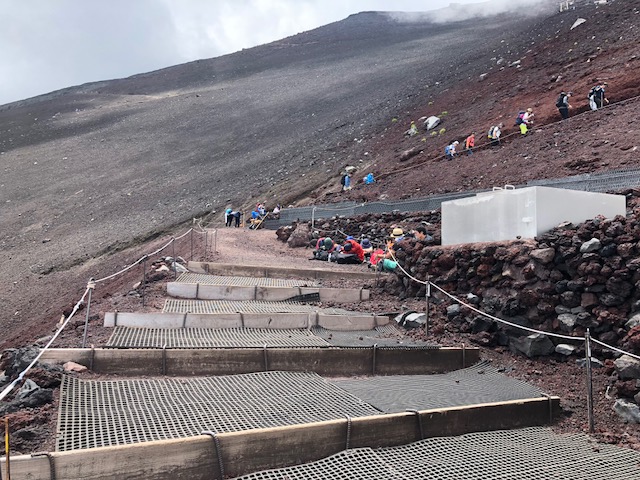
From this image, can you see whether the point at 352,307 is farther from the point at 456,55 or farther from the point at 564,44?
the point at 456,55

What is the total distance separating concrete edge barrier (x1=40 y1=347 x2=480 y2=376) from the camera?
5086 millimetres

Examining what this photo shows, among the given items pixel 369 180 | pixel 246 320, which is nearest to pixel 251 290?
pixel 246 320

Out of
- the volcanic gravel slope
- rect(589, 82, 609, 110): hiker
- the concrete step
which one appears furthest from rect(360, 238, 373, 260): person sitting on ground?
rect(589, 82, 609, 110): hiker

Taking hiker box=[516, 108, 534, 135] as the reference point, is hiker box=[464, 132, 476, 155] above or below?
below

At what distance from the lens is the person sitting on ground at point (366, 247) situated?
1344 centimetres

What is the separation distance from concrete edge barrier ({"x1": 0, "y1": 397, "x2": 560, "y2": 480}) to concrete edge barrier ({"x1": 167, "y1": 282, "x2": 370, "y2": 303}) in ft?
15.3

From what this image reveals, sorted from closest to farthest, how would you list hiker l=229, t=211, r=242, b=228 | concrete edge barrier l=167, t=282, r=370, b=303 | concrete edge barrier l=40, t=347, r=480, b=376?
concrete edge barrier l=40, t=347, r=480, b=376
concrete edge barrier l=167, t=282, r=370, b=303
hiker l=229, t=211, r=242, b=228

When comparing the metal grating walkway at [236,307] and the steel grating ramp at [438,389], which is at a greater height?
the metal grating walkway at [236,307]

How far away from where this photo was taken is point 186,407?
4.11 m

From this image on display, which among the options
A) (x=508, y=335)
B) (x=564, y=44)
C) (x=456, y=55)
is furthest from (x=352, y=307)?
(x=456, y=55)

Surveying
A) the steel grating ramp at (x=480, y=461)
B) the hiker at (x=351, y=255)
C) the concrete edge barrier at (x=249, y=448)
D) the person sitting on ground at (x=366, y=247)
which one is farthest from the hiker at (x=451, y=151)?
the steel grating ramp at (x=480, y=461)

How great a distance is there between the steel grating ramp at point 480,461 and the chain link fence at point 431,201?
305 inches

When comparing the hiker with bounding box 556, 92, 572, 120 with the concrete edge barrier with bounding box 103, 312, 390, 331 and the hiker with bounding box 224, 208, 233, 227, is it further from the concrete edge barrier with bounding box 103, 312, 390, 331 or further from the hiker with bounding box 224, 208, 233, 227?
the concrete edge barrier with bounding box 103, 312, 390, 331

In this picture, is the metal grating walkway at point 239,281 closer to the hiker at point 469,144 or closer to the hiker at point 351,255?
the hiker at point 351,255
